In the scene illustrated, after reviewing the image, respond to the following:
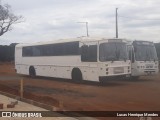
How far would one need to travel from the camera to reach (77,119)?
35.0 feet

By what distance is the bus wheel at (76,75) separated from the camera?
2336cm

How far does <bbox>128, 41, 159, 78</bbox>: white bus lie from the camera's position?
964 inches

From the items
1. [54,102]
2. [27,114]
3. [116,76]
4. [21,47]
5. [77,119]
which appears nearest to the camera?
[77,119]

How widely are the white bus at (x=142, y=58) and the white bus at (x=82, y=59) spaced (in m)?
1.79

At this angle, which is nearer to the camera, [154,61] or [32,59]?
[154,61]

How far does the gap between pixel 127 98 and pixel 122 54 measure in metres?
6.86

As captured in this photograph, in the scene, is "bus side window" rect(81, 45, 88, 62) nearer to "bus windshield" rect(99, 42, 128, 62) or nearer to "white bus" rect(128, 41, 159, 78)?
"bus windshield" rect(99, 42, 128, 62)

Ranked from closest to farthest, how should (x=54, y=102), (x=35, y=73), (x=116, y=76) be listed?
(x=54, y=102) < (x=116, y=76) < (x=35, y=73)

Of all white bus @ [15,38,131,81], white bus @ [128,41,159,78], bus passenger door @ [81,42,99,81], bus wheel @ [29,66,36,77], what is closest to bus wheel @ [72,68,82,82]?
white bus @ [15,38,131,81]

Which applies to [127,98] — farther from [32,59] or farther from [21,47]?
[21,47]

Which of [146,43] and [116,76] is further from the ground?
[146,43]

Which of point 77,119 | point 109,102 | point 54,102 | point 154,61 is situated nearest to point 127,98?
point 109,102

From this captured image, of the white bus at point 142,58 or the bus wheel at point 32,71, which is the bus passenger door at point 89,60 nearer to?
the white bus at point 142,58

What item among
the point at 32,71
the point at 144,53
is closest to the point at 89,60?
the point at 144,53
